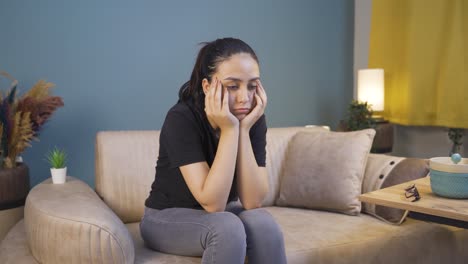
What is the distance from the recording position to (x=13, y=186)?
1839 mm

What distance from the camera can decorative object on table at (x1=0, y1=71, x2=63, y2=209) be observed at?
6.01ft

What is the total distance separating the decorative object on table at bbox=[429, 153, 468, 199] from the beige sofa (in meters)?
0.43

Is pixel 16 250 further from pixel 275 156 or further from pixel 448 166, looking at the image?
pixel 448 166

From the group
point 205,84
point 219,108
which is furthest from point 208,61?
point 219,108

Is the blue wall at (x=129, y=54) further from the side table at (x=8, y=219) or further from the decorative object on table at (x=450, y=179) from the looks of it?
the decorative object on table at (x=450, y=179)

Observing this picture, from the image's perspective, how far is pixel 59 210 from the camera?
1389 mm

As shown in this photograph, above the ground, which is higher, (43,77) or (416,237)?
(43,77)

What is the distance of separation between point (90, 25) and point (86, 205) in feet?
4.14

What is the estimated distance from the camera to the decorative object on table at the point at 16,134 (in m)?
1.83

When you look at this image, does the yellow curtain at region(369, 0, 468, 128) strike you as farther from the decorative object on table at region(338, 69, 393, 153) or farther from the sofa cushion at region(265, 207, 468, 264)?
the sofa cushion at region(265, 207, 468, 264)

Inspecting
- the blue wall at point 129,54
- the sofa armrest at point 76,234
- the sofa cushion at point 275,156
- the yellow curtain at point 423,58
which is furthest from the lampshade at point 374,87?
the sofa armrest at point 76,234

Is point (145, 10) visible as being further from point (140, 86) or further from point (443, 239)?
point (443, 239)

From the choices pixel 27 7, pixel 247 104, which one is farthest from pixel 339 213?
pixel 27 7

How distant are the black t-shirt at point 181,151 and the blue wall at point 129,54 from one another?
1.02 metres
